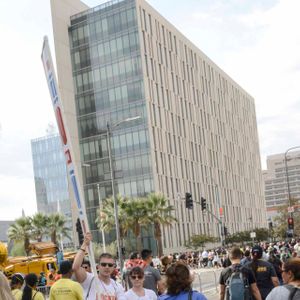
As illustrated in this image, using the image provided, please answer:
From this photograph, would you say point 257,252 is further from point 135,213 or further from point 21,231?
point 21,231

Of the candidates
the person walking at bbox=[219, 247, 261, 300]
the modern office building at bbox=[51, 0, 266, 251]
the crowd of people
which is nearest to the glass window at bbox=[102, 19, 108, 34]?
the modern office building at bbox=[51, 0, 266, 251]

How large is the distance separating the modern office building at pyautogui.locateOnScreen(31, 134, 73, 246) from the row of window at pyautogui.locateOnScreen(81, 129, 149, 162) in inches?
2944

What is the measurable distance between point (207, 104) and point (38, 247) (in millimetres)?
57343

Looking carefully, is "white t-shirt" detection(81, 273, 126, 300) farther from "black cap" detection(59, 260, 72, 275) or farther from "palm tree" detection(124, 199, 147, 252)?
"palm tree" detection(124, 199, 147, 252)

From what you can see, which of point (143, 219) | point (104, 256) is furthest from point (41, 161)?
point (104, 256)

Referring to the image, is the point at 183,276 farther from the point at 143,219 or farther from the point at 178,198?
the point at 178,198

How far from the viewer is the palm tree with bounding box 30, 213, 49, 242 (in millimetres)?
57572

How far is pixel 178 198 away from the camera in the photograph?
77.4m

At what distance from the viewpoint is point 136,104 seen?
243 ft

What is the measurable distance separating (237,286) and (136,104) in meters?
66.0

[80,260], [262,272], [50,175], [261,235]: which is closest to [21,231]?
[261,235]

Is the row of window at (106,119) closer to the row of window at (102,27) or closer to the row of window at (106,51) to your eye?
the row of window at (106,51)

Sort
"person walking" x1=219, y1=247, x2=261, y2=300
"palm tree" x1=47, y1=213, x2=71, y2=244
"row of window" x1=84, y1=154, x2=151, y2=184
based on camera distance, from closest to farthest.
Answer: "person walking" x1=219, y1=247, x2=261, y2=300, "palm tree" x1=47, y1=213, x2=71, y2=244, "row of window" x1=84, y1=154, x2=151, y2=184

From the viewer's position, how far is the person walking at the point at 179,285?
16.0 feet
